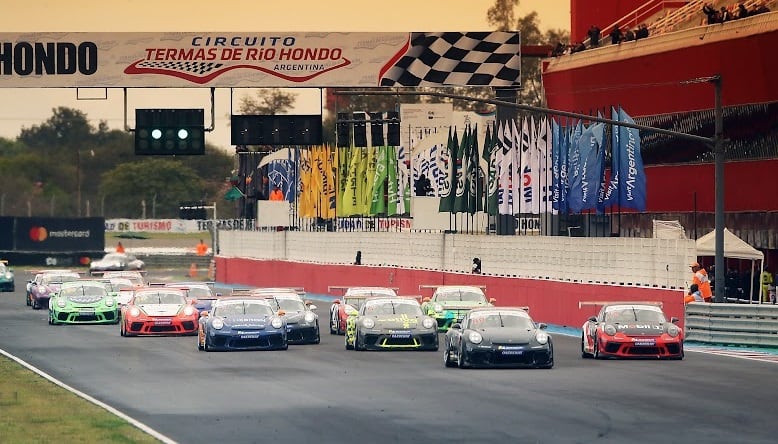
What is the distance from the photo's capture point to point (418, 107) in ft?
242

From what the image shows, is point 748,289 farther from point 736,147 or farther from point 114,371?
point 114,371

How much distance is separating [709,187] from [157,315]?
1120 inches

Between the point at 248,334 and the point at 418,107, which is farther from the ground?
the point at 418,107

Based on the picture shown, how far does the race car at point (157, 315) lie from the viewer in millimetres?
41031

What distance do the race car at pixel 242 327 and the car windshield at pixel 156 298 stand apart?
569 cm

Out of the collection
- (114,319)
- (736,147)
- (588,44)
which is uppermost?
(588,44)

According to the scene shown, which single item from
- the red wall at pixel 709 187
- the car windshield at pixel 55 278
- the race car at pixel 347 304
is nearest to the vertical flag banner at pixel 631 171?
the race car at pixel 347 304

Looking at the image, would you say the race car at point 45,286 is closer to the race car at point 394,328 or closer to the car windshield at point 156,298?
the car windshield at point 156,298

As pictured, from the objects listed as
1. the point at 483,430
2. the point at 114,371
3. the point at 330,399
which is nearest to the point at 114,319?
the point at 114,371

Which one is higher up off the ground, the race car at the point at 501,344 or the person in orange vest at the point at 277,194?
the person in orange vest at the point at 277,194

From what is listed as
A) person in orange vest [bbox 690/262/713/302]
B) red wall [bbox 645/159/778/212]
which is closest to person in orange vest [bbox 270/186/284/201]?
red wall [bbox 645/159/778/212]

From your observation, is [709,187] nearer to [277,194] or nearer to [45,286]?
[45,286]

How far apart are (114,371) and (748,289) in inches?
1026

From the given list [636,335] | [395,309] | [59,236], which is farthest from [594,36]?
[59,236]
